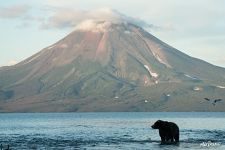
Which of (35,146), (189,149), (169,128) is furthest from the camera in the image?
(169,128)

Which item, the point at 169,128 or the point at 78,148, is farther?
the point at 169,128

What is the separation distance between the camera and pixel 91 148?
57.2m

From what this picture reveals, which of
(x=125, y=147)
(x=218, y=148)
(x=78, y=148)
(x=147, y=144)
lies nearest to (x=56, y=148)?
(x=78, y=148)

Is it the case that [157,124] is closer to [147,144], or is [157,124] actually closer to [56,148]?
[147,144]

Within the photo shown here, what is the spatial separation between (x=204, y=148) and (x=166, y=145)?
5155 mm

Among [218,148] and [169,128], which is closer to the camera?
[218,148]

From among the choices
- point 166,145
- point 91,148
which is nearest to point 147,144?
point 166,145

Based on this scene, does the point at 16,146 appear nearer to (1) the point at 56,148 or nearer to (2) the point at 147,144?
(1) the point at 56,148

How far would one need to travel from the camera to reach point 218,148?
56.4 metres

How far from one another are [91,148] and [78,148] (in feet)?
4.11

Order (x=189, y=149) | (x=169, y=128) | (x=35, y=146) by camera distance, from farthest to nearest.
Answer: (x=169, y=128)
(x=35, y=146)
(x=189, y=149)

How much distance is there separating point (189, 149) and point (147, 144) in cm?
779

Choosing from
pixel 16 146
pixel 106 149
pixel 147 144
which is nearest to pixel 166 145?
pixel 147 144

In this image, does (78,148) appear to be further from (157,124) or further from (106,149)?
(157,124)
